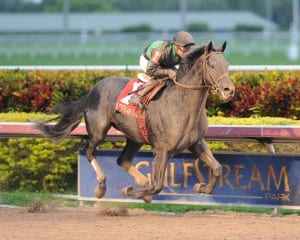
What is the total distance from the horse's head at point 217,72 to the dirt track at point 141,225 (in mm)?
1107

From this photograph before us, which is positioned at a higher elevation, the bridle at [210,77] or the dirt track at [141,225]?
the bridle at [210,77]

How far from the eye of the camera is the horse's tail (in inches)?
371

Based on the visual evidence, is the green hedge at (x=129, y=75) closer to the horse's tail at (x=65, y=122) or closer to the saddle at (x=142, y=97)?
the horse's tail at (x=65, y=122)

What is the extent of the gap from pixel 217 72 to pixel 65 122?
2.00 metres

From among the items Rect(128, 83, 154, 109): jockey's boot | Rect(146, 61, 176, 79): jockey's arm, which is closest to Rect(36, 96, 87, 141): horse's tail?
Rect(128, 83, 154, 109): jockey's boot

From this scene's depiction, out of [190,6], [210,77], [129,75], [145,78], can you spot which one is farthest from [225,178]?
[190,6]

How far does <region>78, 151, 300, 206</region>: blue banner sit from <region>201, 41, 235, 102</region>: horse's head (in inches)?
53.6

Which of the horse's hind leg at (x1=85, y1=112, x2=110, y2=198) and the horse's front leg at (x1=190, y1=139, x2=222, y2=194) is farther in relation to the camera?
the horse's hind leg at (x1=85, y1=112, x2=110, y2=198)

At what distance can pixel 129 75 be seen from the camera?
37.9 feet

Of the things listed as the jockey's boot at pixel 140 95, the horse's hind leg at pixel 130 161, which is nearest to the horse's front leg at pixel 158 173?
the jockey's boot at pixel 140 95

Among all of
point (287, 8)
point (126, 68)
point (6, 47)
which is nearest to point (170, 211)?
point (126, 68)

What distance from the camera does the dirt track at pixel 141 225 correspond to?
7621 mm

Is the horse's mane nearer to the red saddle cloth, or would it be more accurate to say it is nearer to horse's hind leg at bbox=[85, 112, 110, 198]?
the red saddle cloth

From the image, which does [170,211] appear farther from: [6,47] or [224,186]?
[6,47]
